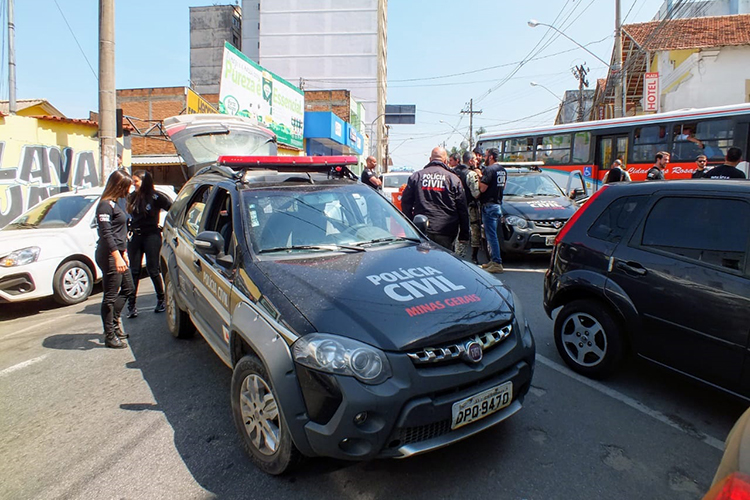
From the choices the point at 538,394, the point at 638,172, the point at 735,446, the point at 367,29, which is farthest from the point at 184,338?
the point at 367,29

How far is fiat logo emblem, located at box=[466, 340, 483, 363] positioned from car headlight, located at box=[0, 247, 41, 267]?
6.53 metres

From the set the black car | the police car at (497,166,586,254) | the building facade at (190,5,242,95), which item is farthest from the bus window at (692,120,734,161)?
the building facade at (190,5,242,95)

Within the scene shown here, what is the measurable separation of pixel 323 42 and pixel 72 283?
51.9 m

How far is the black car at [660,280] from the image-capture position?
284 cm

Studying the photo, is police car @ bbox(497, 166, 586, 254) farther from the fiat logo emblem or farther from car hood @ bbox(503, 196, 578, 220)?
the fiat logo emblem

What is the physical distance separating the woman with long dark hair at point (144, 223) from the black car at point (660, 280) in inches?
178

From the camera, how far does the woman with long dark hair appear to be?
550cm

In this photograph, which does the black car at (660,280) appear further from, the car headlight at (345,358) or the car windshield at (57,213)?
the car windshield at (57,213)

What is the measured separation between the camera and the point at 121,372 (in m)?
4.21

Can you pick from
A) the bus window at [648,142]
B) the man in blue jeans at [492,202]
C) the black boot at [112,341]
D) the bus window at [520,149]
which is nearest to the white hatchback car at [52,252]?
the black boot at [112,341]

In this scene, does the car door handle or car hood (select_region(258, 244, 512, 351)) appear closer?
car hood (select_region(258, 244, 512, 351))

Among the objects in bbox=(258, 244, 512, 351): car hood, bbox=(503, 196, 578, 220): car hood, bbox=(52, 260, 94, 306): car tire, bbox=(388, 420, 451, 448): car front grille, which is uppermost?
bbox=(503, 196, 578, 220): car hood

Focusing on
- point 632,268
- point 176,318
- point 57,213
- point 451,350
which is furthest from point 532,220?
point 57,213

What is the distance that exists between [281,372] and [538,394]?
2.08 meters
